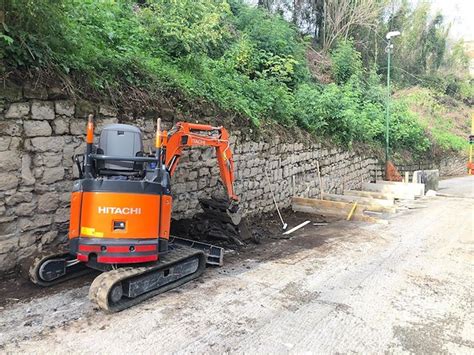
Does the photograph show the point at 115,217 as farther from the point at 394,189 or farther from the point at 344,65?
the point at 344,65

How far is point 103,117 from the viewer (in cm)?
596

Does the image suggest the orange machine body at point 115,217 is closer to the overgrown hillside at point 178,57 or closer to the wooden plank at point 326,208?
the overgrown hillside at point 178,57

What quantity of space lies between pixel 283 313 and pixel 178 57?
634 cm

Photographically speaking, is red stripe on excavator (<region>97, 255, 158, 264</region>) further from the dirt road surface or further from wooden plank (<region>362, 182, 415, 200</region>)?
wooden plank (<region>362, 182, 415, 200</region>)

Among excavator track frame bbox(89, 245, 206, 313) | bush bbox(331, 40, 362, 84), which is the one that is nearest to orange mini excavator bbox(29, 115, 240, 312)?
excavator track frame bbox(89, 245, 206, 313)

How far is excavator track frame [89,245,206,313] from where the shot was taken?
402 cm

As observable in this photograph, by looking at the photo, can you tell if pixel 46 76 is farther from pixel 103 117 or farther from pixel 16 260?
pixel 16 260

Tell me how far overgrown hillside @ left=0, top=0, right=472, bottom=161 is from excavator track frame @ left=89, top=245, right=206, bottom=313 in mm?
2685

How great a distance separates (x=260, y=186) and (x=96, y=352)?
6.92m

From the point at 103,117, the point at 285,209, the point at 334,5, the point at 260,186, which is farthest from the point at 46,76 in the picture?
the point at 334,5

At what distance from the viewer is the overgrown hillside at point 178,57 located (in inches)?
206

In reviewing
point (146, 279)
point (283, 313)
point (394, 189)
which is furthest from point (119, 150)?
point (394, 189)

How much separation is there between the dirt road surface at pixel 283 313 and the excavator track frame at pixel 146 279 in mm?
116

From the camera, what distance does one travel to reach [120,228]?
4168mm
